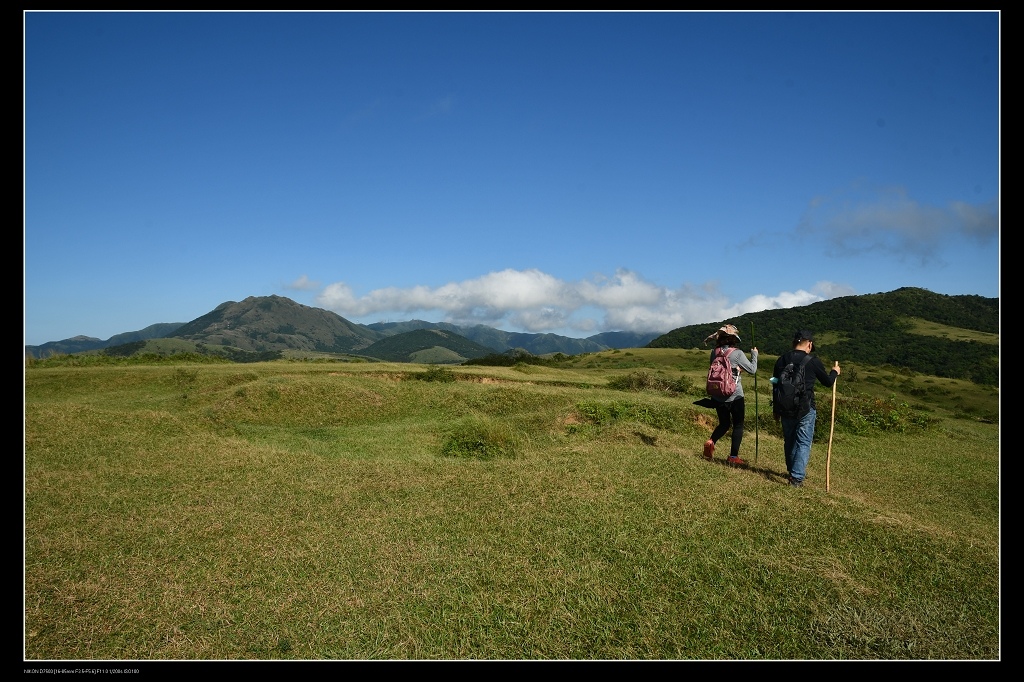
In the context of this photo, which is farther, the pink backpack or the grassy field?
the pink backpack

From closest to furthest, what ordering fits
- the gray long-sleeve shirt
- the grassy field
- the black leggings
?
the grassy field < the gray long-sleeve shirt < the black leggings

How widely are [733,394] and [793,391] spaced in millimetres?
1342

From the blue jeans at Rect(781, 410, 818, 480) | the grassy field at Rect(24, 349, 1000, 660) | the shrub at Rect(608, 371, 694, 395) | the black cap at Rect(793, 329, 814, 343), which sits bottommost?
the grassy field at Rect(24, 349, 1000, 660)

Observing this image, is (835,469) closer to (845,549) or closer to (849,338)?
(845,549)

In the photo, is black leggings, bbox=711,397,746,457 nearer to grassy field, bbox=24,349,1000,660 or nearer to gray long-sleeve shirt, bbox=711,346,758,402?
gray long-sleeve shirt, bbox=711,346,758,402

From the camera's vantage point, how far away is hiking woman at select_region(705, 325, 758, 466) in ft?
31.9

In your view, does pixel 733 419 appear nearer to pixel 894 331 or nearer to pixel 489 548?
pixel 489 548

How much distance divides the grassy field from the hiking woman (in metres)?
0.56

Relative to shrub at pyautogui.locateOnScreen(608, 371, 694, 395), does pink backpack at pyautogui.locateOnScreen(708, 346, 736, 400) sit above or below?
above

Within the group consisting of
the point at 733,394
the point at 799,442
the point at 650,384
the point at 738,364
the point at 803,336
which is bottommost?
the point at 650,384

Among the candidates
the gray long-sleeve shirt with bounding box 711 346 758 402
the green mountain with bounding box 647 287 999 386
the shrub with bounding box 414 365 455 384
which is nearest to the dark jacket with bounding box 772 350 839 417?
the gray long-sleeve shirt with bounding box 711 346 758 402

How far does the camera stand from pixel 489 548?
20.9ft

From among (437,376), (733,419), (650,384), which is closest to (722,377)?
(733,419)

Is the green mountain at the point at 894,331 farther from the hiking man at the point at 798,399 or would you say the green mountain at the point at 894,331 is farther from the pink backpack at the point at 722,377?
the hiking man at the point at 798,399
